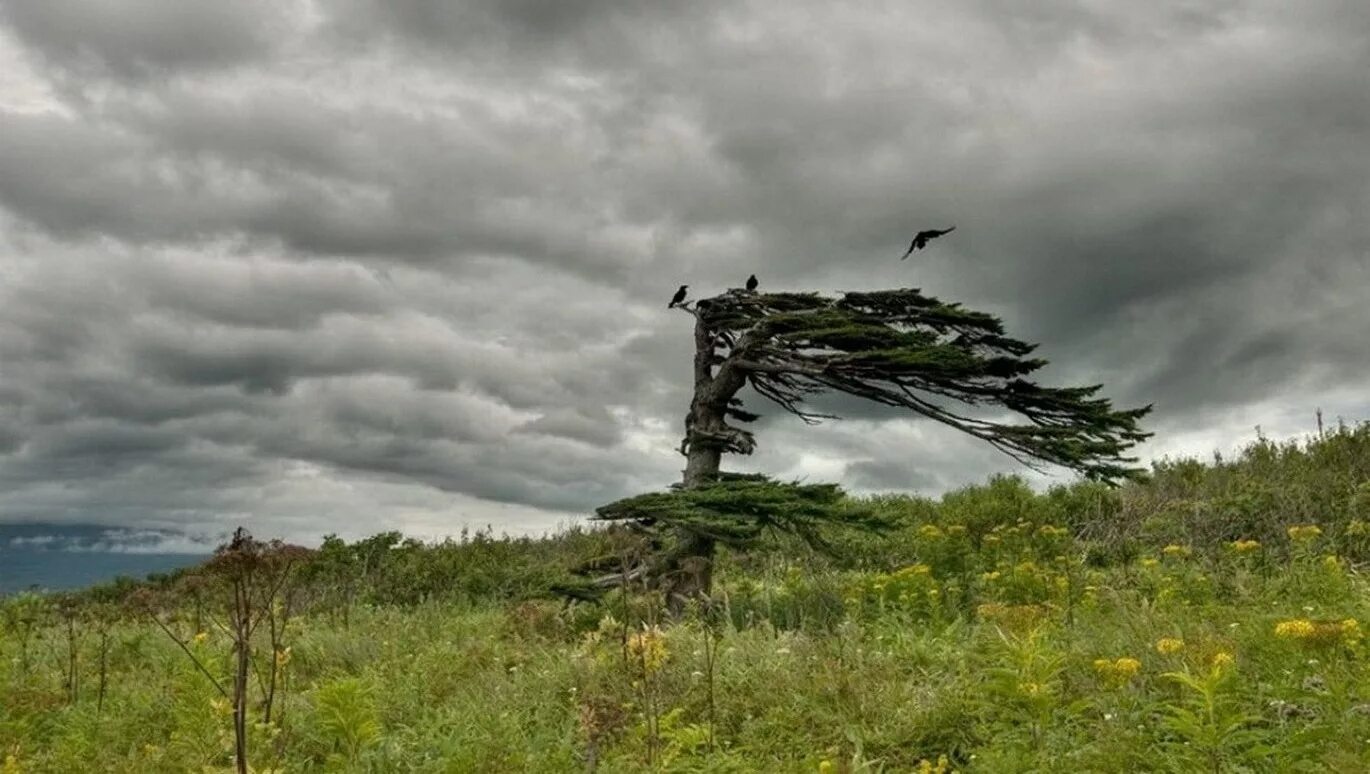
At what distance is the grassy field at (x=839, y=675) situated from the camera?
16.5 ft

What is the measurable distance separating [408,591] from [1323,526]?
490 inches

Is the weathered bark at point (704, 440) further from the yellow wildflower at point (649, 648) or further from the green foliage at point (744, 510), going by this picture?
the yellow wildflower at point (649, 648)

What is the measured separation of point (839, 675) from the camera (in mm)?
6188

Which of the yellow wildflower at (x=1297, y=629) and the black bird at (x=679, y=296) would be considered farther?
the black bird at (x=679, y=296)

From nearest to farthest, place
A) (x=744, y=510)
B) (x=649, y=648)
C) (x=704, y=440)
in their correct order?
1. (x=649, y=648)
2. (x=744, y=510)
3. (x=704, y=440)

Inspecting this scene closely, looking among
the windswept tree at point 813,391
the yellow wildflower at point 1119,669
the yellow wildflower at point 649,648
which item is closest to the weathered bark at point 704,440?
the windswept tree at point 813,391

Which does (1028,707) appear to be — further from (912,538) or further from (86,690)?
(912,538)

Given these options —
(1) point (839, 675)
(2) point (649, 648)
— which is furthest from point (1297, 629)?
(2) point (649, 648)

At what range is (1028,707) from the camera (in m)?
5.40

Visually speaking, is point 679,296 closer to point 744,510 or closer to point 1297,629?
point 744,510

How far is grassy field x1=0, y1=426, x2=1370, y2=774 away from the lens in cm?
502

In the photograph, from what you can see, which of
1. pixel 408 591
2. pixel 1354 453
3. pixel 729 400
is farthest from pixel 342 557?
pixel 1354 453

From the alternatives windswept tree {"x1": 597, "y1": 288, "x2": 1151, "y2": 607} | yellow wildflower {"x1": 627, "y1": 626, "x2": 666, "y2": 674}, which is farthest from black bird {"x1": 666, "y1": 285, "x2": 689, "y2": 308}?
yellow wildflower {"x1": 627, "y1": 626, "x2": 666, "y2": 674}

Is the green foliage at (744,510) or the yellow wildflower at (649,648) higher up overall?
the green foliage at (744,510)
